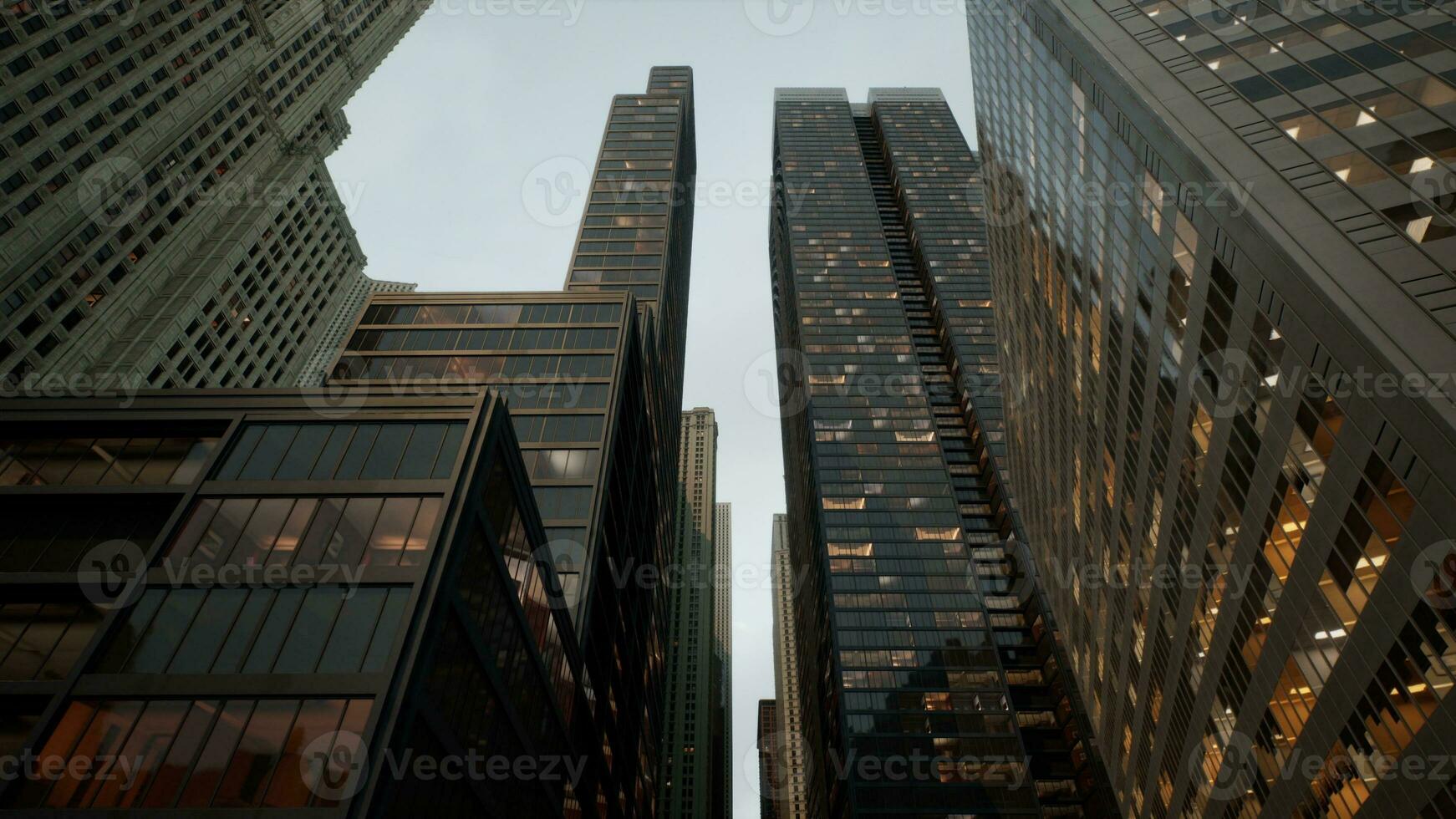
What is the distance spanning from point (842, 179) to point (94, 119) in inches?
5515

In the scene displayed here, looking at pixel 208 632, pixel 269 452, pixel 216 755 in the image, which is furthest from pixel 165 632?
pixel 269 452

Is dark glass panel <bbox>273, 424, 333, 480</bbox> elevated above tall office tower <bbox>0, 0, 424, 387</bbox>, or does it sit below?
below

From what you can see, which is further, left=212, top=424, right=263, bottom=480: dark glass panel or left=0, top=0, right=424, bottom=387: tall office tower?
left=0, top=0, right=424, bottom=387: tall office tower

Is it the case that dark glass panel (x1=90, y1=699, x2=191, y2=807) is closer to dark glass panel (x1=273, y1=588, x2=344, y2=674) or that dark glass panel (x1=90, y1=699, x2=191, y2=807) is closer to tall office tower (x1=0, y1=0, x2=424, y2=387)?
dark glass panel (x1=273, y1=588, x2=344, y2=674)

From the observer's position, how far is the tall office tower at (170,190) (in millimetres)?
51125

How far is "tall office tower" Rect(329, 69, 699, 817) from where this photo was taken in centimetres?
4553

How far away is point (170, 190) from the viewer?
212 ft

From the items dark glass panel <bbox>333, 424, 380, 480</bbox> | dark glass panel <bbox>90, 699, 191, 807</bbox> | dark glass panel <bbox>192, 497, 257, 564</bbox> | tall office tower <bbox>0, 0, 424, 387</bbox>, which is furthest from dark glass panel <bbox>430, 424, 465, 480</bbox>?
tall office tower <bbox>0, 0, 424, 387</bbox>

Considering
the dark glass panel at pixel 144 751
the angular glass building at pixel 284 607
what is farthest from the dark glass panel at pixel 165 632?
the dark glass panel at pixel 144 751

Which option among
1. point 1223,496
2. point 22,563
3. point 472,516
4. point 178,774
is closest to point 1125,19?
point 1223,496

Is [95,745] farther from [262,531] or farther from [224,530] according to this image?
[262,531]

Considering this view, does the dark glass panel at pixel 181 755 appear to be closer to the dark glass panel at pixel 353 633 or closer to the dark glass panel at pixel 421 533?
the dark glass panel at pixel 353 633

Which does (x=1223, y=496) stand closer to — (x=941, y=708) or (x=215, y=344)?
(x=941, y=708)

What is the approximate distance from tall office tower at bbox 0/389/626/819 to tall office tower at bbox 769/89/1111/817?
69.6 m
